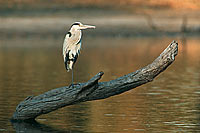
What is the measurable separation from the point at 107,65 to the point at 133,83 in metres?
14.1

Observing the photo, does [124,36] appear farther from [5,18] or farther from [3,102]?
[3,102]

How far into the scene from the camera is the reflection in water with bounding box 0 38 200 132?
1222 centimetres

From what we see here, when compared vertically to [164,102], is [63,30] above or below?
above

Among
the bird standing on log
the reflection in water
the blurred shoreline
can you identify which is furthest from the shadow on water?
the blurred shoreline

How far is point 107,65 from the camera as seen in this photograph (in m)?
26.2

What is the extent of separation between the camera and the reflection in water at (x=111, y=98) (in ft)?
40.1

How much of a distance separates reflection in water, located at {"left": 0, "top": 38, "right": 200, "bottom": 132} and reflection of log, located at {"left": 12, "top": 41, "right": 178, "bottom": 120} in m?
0.28

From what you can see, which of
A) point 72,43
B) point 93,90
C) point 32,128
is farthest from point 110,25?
point 32,128

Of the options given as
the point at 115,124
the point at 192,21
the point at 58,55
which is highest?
the point at 192,21

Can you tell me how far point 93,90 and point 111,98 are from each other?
3863mm

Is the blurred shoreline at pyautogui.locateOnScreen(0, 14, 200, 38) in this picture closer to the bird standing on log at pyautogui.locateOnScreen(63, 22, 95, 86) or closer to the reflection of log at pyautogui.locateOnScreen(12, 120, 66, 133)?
the bird standing on log at pyautogui.locateOnScreen(63, 22, 95, 86)

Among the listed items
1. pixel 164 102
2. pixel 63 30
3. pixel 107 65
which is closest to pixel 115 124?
pixel 164 102

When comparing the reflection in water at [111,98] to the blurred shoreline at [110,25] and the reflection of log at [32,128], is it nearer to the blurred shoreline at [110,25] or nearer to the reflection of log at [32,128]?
the reflection of log at [32,128]

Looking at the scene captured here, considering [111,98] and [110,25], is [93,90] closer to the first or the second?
[111,98]
